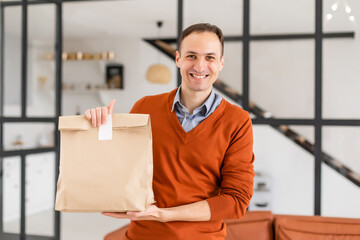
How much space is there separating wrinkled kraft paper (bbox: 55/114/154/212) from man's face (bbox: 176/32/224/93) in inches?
8.2

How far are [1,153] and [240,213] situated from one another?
1.67 m

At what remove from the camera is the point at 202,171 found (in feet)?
3.76

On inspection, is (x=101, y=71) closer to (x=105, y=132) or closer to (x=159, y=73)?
(x=159, y=73)

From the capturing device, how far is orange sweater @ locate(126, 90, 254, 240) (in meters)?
1.13

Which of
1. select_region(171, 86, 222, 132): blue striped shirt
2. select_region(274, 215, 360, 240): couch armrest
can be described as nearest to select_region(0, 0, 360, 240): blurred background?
select_region(274, 215, 360, 240): couch armrest

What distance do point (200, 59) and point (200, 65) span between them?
2 centimetres

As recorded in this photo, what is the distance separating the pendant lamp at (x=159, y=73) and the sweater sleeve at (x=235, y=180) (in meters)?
1.52

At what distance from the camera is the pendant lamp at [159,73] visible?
2777mm

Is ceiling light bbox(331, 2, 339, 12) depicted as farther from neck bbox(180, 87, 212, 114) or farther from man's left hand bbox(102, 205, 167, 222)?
man's left hand bbox(102, 205, 167, 222)

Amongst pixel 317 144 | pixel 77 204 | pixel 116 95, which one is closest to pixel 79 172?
pixel 77 204

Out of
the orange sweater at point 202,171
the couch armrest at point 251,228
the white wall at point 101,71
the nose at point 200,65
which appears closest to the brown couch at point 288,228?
the couch armrest at point 251,228

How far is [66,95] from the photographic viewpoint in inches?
229

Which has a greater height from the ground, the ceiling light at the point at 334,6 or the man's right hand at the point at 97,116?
the ceiling light at the point at 334,6

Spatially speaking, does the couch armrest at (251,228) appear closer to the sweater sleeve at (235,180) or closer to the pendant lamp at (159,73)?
the sweater sleeve at (235,180)
